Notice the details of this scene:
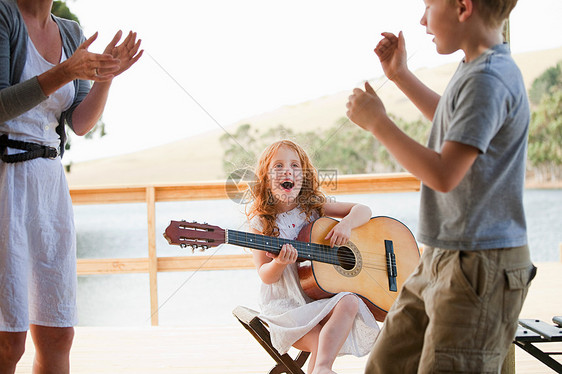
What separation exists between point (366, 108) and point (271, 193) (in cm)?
96

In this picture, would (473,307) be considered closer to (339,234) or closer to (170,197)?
(339,234)

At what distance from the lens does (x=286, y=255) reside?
168 cm

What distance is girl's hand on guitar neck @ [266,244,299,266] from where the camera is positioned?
65.9 inches

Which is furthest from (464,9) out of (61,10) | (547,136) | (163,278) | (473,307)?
(547,136)

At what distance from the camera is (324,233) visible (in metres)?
1.85

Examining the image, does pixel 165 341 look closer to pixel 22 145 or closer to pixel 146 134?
pixel 22 145

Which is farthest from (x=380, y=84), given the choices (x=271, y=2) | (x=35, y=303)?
(x=271, y=2)

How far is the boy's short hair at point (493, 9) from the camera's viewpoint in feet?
3.16

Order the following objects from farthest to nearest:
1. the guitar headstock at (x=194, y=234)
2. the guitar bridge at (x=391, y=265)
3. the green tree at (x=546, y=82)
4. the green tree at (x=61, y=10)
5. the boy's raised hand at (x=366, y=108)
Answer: the green tree at (x=546, y=82)
the green tree at (x=61, y=10)
the guitar bridge at (x=391, y=265)
the guitar headstock at (x=194, y=234)
the boy's raised hand at (x=366, y=108)

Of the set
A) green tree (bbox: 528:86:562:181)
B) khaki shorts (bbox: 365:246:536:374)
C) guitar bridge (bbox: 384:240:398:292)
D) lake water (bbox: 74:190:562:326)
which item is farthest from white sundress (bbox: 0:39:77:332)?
green tree (bbox: 528:86:562:181)

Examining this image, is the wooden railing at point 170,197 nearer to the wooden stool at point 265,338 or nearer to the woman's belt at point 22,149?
the wooden stool at point 265,338

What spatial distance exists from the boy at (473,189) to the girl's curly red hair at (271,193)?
3.12ft

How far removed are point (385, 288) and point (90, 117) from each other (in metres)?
1.12

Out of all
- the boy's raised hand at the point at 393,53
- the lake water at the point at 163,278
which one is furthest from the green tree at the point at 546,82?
the boy's raised hand at the point at 393,53
